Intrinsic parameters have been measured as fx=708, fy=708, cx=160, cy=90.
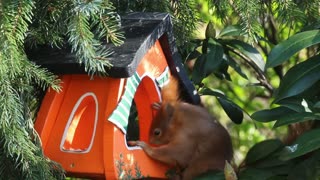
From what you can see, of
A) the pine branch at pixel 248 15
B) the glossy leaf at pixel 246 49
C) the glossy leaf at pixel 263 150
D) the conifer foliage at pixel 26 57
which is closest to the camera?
the conifer foliage at pixel 26 57

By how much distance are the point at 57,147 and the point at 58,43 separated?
261 millimetres

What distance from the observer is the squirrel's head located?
1930 mm

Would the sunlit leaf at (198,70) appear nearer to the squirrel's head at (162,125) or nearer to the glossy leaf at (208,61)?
the glossy leaf at (208,61)

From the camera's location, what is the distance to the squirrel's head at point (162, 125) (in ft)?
6.33

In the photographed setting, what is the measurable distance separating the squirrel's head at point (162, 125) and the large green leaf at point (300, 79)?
0.29m

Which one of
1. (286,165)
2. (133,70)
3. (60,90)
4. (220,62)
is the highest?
(133,70)

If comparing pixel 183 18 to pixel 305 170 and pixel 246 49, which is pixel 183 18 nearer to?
pixel 246 49

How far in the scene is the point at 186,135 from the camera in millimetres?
1948

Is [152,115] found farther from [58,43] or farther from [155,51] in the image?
[58,43]

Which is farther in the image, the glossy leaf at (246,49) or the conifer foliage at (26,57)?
the glossy leaf at (246,49)

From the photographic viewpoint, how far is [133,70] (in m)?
1.61

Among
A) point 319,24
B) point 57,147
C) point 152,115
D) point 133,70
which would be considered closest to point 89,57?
point 133,70

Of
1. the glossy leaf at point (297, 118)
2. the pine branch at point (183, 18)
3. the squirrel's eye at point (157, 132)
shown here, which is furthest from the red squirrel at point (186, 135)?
the glossy leaf at point (297, 118)

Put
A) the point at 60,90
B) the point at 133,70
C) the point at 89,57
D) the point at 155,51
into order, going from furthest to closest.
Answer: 1. the point at 155,51
2. the point at 60,90
3. the point at 133,70
4. the point at 89,57
